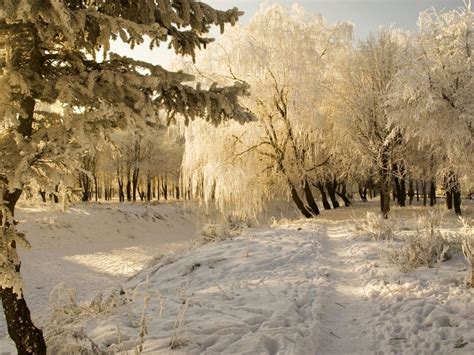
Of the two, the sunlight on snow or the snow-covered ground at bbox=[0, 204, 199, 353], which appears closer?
the snow-covered ground at bbox=[0, 204, 199, 353]

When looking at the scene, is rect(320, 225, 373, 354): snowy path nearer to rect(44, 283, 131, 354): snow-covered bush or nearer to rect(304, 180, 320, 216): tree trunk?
rect(44, 283, 131, 354): snow-covered bush

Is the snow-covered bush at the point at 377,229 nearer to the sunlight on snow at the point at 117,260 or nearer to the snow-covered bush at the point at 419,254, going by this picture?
the snow-covered bush at the point at 419,254

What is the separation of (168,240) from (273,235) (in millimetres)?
13039

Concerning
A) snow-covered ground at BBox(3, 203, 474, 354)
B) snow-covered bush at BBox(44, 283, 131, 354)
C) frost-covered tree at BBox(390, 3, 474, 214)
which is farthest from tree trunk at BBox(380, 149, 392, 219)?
snow-covered bush at BBox(44, 283, 131, 354)

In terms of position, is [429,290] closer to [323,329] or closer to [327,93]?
[323,329]

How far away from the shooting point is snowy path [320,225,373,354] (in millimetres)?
4141

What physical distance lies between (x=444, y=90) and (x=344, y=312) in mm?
11326

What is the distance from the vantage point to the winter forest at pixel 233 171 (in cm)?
351

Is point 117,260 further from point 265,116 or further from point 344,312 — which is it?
point 344,312

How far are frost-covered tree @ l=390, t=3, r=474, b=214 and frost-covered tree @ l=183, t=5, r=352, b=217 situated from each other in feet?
10.9

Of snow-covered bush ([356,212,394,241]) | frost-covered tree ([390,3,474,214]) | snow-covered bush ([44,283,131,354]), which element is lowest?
snow-covered bush ([44,283,131,354])

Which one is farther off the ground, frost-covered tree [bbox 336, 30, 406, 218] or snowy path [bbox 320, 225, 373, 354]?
frost-covered tree [bbox 336, 30, 406, 218]

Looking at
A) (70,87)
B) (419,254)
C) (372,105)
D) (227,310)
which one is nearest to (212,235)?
(419,254)

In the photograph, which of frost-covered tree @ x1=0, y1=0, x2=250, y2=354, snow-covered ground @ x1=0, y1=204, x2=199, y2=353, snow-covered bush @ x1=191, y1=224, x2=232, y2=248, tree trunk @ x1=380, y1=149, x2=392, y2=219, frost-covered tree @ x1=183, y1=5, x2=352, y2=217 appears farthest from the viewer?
tree trunk @ x1=380, y1=149, x2=392, y2=219
